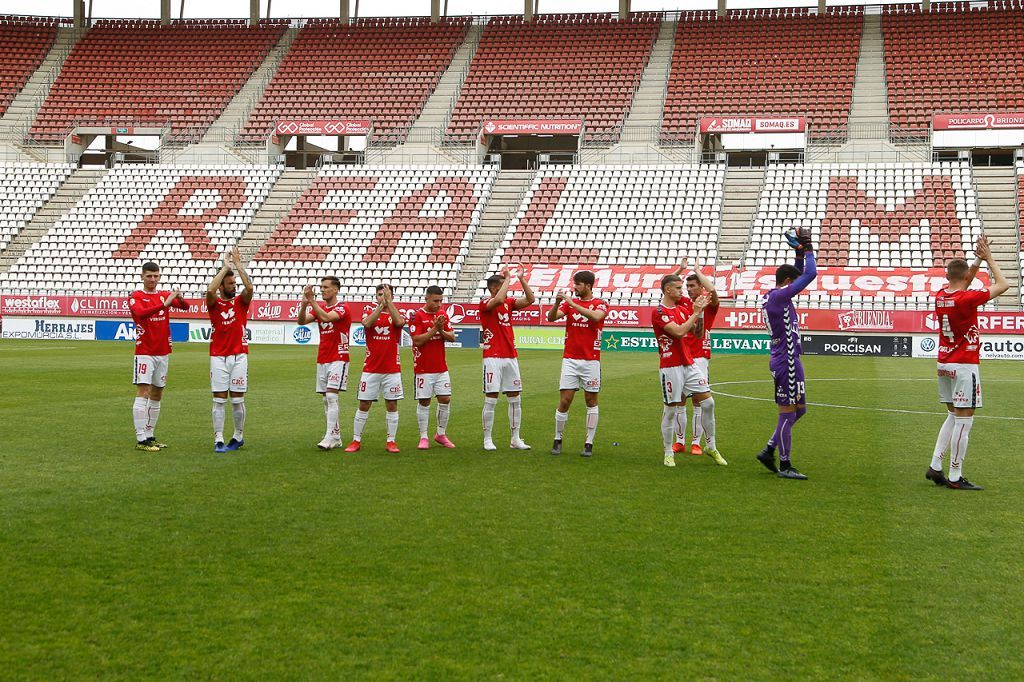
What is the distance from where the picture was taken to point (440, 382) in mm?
12461

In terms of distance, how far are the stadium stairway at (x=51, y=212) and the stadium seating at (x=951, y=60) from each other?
39216 millimetres

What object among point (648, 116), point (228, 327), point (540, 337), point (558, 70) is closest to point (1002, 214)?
point (648, 116)

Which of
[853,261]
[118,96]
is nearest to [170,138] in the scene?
[118,96]

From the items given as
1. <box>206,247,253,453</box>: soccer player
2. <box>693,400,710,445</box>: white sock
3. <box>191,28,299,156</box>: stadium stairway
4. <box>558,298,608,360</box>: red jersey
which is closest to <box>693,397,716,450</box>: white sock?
<box>693,400,710,445</box>: white sock

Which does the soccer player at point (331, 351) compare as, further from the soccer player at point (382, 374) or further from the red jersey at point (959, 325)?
the red jersey at point (959, 325)

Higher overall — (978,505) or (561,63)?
(561,63)

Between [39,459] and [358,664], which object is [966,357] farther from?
[39,459]

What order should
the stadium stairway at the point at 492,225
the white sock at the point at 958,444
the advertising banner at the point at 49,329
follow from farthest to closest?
the stadium stairway at the point at 492,225 < the advertising banner at the point at 49,329 < the white sock at the point at 958,444

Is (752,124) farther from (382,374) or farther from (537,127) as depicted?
(382,374)

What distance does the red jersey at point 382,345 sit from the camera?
1211cm

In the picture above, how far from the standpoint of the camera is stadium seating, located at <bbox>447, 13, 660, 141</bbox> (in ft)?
164

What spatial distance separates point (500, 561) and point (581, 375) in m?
5.14

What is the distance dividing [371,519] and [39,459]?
4849mm

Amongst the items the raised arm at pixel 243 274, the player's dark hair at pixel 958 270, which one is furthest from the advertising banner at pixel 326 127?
the player's dark hair at pixel 958 270
